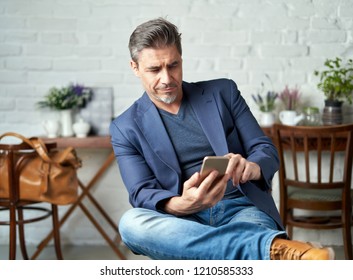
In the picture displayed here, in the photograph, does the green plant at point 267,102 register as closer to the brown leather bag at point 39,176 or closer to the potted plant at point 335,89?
the potted plant at point 335,89

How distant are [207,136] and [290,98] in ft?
5.28

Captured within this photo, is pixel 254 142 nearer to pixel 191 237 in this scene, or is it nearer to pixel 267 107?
pixel 191 237

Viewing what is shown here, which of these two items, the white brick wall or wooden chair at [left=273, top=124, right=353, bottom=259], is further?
the white brick wall

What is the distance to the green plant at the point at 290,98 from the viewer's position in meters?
3.36

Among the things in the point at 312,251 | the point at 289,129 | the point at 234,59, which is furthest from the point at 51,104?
the point at 312,251

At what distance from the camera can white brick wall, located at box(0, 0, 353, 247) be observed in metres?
3.41

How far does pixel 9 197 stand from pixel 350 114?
193 cm

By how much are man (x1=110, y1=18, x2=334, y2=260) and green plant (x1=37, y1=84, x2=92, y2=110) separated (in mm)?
1465

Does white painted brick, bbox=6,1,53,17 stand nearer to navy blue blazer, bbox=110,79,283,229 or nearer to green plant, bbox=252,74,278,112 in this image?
green plant, bbox=252,74,278,112

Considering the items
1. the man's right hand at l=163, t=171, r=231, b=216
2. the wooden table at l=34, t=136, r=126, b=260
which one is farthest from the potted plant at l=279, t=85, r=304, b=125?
the man's right hand at l=163, t=171, r=231, b=216

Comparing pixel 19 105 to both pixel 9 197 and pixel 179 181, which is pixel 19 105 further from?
pixel 179 181

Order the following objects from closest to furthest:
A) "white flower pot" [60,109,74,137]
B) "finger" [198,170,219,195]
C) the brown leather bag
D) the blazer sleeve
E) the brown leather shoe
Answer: the brown leather shoe < "finger" [198,170,219,195] < the blazer sleeve < the brown leather bag < "white flower pot" [60,109,74,137]

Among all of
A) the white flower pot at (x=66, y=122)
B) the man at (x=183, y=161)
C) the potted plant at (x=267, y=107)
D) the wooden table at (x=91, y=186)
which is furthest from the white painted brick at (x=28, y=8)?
the man at (x=183, y=161)

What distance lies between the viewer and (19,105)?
11.5 ft
